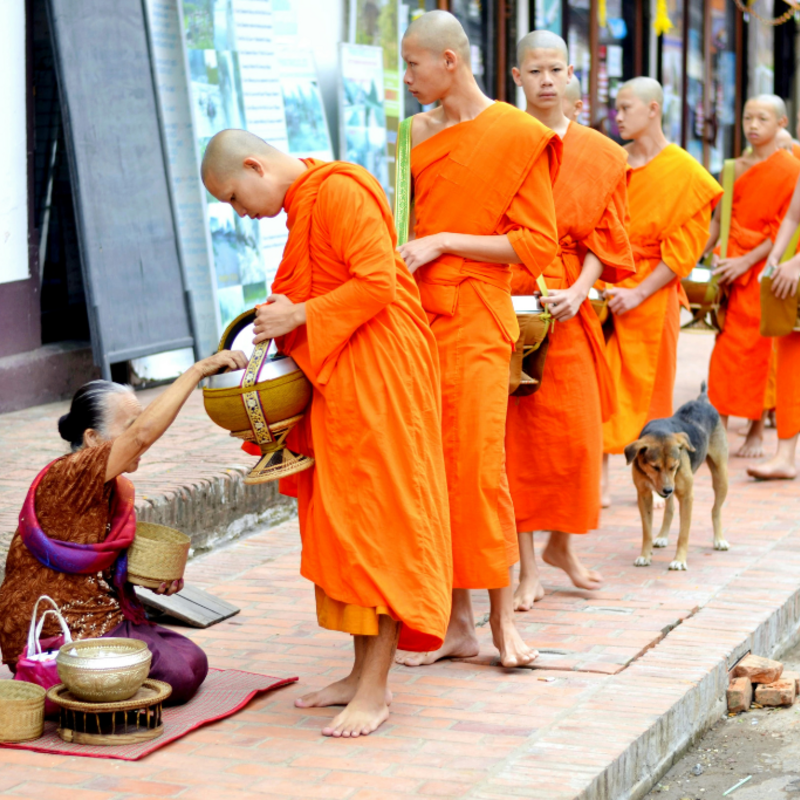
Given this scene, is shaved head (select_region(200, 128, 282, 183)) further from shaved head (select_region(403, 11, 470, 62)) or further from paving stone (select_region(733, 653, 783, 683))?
paving stone (select_region(733, 653, 783, 683))

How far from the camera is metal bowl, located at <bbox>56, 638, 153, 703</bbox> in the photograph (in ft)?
11.7

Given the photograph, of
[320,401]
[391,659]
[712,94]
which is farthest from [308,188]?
[712,94]

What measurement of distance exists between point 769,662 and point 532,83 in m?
2.25

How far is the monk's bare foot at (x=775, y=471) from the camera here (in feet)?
24.0

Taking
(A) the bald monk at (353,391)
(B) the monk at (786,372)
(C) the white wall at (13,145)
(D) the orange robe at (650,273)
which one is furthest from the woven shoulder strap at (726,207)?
(A) the bald monk at (353,391)

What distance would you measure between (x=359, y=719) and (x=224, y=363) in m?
1.05

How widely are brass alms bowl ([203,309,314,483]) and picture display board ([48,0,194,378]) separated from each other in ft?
11.4

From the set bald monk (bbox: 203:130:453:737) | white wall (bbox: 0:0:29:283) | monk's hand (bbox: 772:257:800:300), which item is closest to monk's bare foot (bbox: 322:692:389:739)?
bald monk (bbox: 203:130:453:737)

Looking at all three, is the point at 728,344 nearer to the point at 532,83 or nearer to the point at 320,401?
the point at 532,83

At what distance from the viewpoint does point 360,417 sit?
365cm

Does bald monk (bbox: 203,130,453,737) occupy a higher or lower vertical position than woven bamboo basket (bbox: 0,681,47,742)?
higher

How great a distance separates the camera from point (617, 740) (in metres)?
3.65

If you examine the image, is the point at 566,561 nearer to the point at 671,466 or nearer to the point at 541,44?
the point at 671,466

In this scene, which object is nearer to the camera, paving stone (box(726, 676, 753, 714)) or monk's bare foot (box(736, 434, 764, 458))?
paving stone (box(726, 676, 753, 714))
